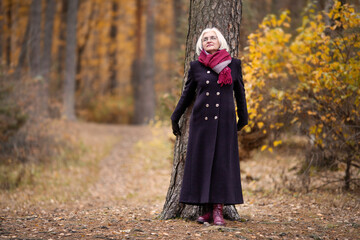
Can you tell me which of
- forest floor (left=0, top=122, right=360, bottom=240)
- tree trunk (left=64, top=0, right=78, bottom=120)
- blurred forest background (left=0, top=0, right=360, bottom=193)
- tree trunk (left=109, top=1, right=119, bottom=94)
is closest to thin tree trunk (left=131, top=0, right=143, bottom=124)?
tree trunk (left=109, top=1, right=119, bottom=94)

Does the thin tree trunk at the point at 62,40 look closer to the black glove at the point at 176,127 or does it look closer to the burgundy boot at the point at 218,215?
the black glove at the point at 176,127

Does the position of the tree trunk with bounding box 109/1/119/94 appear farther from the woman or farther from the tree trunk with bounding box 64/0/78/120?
the woman

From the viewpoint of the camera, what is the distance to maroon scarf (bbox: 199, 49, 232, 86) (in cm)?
369

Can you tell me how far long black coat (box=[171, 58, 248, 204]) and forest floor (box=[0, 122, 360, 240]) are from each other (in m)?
0.35

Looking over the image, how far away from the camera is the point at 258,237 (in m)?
3.44

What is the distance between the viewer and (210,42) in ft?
12.5

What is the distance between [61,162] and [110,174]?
121 centimetres

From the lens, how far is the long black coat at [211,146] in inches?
147

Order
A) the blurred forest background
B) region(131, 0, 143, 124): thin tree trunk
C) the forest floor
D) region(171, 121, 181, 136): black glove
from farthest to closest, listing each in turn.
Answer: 1. region(131, 0, 143, 124): thin tree trunk
2. the blurred forest background
3. region(171, 121, 181, 136): black glove
4. the forest floor

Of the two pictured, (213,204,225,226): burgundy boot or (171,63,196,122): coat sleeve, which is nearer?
(213,204,225,226): burgundy boot

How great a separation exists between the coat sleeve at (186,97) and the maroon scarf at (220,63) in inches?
8.8

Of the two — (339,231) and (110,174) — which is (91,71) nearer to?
(110,174)

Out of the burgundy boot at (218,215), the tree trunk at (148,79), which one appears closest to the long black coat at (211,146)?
the burgundy boot at (218,215)

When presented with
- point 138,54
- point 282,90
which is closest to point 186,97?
point 282,90
